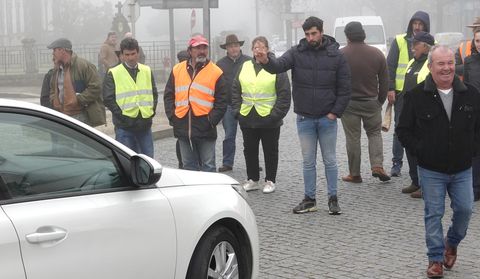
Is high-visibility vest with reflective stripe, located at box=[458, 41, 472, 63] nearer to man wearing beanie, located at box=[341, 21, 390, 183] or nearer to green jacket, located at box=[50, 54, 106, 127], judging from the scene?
man wearing beanie, located at box=[341, 21, 390, 183]

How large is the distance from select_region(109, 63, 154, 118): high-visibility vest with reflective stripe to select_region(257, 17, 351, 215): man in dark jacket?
1.36 meters

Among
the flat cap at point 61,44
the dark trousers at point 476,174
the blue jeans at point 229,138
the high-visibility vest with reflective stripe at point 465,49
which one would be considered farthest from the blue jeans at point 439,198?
the blue jeans at point 229,138

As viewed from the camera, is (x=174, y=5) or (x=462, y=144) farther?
(x=174, y=5)

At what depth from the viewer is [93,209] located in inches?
178

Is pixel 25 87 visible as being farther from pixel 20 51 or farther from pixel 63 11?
pixel 63 11

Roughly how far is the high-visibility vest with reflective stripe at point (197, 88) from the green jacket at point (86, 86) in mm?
883

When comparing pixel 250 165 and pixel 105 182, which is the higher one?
pixel 105 182

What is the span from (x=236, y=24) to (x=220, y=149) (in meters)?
73.4

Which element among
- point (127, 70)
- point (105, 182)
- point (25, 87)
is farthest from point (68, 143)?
point (25, 87)

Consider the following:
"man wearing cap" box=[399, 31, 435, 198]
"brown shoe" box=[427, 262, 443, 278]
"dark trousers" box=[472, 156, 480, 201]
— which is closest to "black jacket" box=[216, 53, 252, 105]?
"man wearing cap" box=[399, 31, 435, 198]

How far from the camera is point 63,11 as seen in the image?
2375 inches

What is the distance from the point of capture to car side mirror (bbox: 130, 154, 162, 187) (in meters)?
4.82

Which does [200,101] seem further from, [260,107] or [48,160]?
[48,160]

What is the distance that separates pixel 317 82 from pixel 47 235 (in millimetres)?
4959
